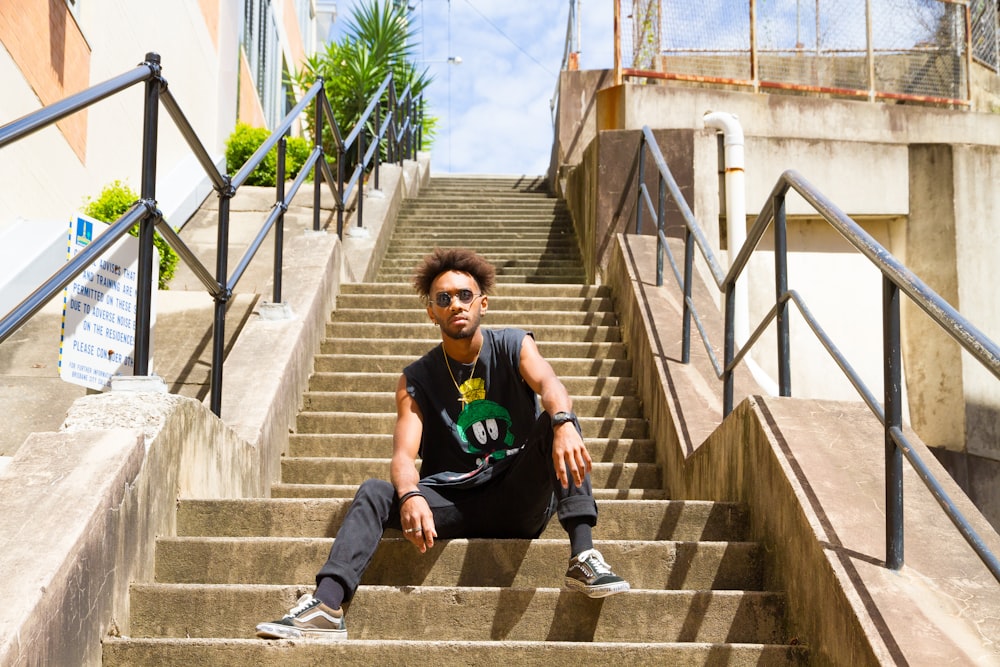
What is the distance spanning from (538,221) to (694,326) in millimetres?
4784

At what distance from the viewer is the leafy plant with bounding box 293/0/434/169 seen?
12375 millimetres

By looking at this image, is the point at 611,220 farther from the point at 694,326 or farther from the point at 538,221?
the point at 538,221

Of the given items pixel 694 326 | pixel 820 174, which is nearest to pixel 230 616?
pixel 694 326

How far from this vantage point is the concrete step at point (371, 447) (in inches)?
170

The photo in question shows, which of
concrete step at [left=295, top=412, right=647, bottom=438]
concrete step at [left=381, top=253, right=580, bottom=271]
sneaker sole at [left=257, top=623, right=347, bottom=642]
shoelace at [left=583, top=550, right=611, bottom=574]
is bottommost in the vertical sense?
sneaker sole at [left=257, top=623, right=347, bottom=642]

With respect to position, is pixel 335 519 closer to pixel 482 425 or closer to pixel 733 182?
pixel 482 425

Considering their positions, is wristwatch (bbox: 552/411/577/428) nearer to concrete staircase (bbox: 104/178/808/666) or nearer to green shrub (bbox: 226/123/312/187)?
concrete staircase (bbox: 104/178/808/666)

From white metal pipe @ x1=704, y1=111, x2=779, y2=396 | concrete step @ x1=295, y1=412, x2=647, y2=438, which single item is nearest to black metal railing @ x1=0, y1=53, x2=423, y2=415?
concrete step @ x1=295, y1=412, x2=647, y2=438

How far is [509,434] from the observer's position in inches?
123

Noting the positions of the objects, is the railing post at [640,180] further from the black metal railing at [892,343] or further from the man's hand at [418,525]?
the man's hand at [418,525]

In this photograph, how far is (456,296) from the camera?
312cm

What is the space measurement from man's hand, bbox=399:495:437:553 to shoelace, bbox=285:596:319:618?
13.3 inches

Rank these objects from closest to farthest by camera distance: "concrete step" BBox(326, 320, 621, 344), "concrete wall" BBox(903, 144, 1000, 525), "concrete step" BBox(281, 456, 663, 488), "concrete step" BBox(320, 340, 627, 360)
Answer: "concrete step" BBox(281, 456, 663, 488)
"concrete step" BBox(320, 340, 627, 360)
"concrete step" BBox(326, 320, 621, 344)
"concrete wall" BBox(903, 144, 1000, 525)

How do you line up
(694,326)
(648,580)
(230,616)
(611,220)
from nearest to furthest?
(230,616) < (648,580) < (694,326) < (611,220)
